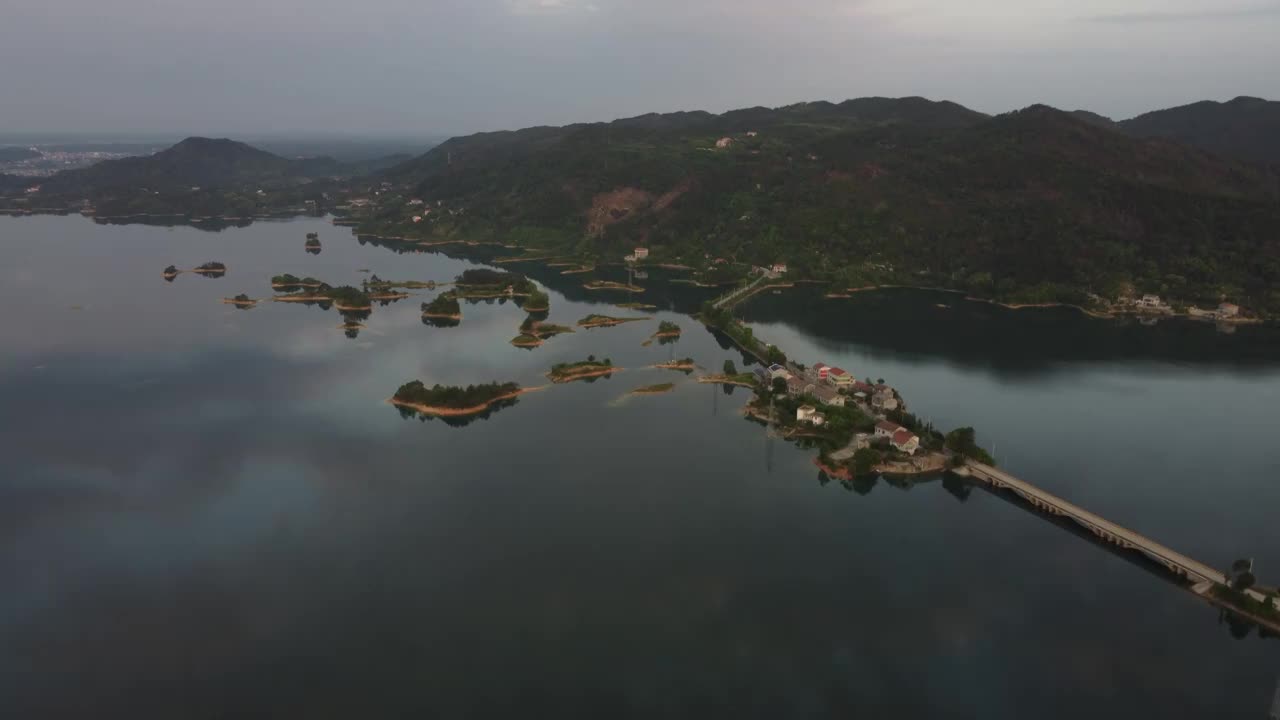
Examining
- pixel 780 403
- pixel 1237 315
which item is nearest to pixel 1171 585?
pixel 780 403

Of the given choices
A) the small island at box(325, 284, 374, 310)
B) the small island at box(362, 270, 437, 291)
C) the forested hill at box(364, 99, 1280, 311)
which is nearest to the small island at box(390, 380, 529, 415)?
the small island at box(325, 284, 374, 310)

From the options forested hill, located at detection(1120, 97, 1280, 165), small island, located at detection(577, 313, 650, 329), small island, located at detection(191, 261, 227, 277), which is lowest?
small island, located at detection(191, 261, 227, 277)

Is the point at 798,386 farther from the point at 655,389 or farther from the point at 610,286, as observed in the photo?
the point at 610,286

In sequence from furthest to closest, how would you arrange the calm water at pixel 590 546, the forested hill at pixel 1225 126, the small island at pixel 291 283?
the forested hill at pixel 1225 126
the small island at pixel 291 283
the calm water at pixel 590 546

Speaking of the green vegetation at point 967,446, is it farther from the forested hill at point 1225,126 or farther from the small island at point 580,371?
the forested hill at point 1225,126

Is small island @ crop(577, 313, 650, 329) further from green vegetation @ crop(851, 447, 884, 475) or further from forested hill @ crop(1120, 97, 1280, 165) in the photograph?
forested hill @ crop(1120, 97, 1280, 165)

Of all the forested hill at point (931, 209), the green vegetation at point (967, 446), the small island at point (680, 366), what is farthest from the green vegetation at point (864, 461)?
the forested hill at point (931, 209)
